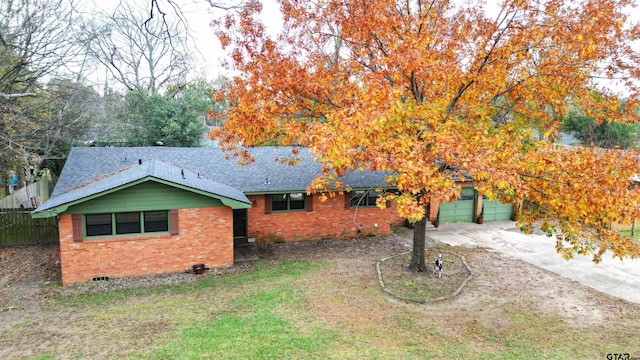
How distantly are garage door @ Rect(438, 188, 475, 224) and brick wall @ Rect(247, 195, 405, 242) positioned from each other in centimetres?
375

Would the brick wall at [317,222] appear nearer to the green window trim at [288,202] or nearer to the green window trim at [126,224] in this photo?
the green window trim at [288,202]

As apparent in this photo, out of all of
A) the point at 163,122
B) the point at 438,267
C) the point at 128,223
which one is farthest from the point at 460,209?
the point at 163,122

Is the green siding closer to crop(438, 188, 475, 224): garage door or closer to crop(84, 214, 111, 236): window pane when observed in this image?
crop(84, 214, 111, 236): window pane

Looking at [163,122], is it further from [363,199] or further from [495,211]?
[495,211]

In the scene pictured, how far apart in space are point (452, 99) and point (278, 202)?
8034 mm

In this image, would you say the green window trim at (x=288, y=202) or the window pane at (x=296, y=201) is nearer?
the green window trim at (x=288, y=202)

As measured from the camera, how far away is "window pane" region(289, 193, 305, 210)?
15.6 m

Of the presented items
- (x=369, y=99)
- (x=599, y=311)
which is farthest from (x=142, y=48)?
(x=599, y=311)

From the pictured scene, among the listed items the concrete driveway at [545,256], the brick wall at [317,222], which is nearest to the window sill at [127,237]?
the brick wall at [317,222]

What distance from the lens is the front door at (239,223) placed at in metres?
15.2

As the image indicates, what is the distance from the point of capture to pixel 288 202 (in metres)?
15.6

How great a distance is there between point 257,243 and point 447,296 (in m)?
7.92

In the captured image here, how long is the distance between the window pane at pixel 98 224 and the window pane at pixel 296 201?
679 cm

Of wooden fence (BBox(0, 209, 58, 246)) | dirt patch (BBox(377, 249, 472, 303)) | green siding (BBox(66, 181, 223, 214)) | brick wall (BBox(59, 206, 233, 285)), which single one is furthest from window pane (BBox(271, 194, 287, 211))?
wooden fence (BBox(0, 209, 58, 246))
